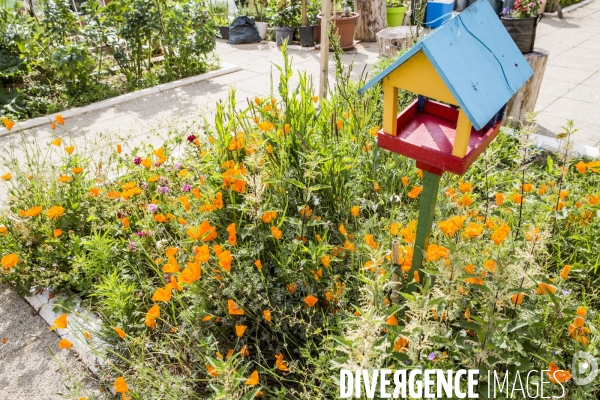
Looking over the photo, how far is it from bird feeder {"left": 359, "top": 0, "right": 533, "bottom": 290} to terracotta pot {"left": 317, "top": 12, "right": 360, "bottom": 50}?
5.99 m

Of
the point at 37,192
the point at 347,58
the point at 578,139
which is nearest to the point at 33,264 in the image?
the point at 37,192

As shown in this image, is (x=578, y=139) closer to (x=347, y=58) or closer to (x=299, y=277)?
(x=299, y=277)

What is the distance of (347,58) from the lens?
24.5ft

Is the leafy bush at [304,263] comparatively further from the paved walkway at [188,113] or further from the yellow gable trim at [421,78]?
the yellow gable trim at [421,78]

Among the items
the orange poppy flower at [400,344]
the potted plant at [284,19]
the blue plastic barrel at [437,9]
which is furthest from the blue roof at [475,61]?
the blue plastic barrel at [437,9]

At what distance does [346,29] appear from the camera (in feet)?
25.1

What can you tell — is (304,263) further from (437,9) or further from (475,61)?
(437,9)

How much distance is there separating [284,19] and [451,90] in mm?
7287

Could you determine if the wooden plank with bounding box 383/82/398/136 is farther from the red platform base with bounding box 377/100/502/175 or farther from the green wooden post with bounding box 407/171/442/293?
the green wooden post with bounding box 407/171/442/293

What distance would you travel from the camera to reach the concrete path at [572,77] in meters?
4.70

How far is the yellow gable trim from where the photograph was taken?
1.67 m

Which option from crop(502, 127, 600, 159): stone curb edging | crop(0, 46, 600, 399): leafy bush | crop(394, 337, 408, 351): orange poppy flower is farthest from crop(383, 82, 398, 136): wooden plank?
crop(502, 127, 600, 159): stone curb edging

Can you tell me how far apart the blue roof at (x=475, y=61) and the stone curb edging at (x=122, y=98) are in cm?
449

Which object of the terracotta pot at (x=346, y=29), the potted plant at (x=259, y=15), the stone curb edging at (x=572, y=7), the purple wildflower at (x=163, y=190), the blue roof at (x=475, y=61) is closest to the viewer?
the blue roof at (x=475, y=61)
